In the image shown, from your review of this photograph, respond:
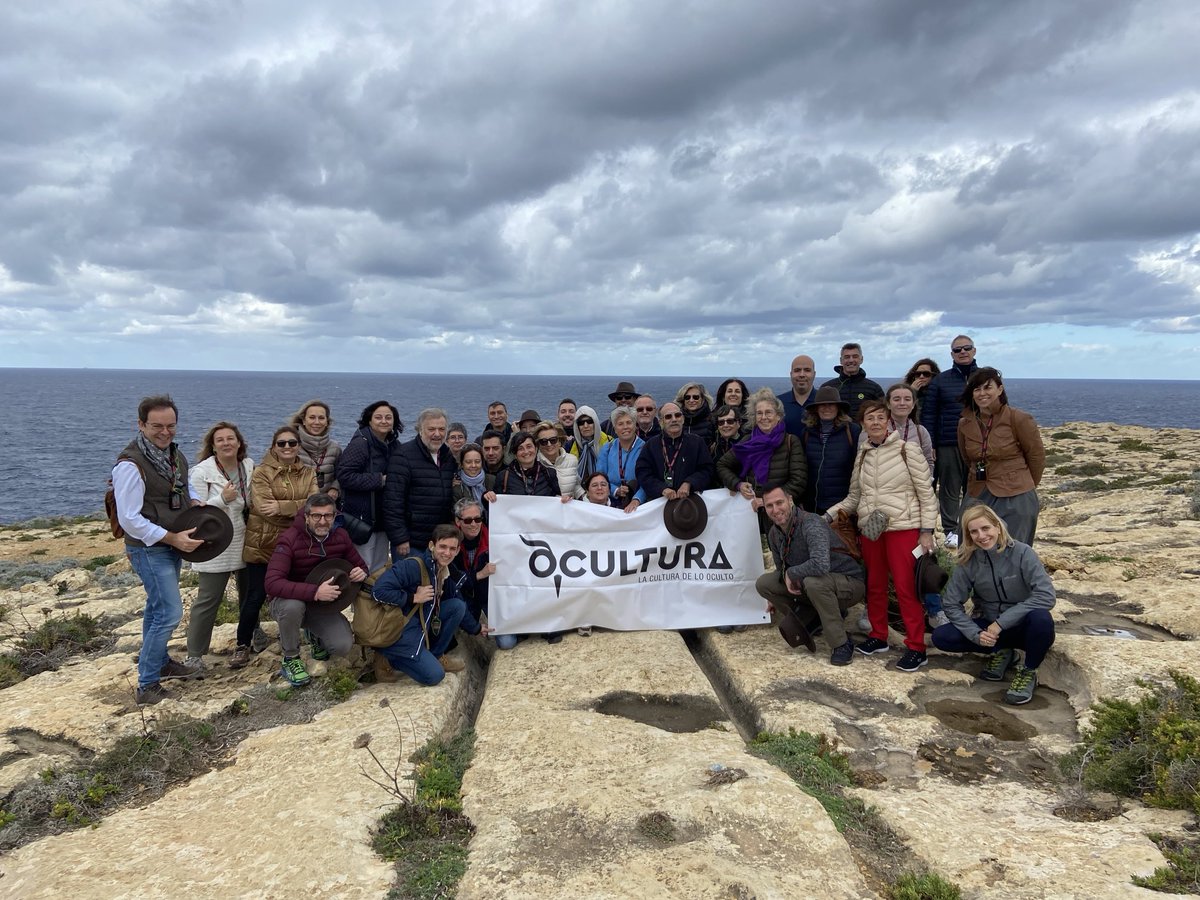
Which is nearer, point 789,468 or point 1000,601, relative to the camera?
point 1000,601

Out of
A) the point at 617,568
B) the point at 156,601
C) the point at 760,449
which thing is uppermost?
the point at 760,449

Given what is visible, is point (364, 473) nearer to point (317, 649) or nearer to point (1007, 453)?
point (317, 649)

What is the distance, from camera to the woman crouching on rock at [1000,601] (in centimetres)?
660

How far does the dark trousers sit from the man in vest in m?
7.85

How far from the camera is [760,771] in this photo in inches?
206

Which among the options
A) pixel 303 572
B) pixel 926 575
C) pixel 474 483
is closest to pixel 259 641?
pixel 303 572

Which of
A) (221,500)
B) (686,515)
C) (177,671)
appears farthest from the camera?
(686,515)

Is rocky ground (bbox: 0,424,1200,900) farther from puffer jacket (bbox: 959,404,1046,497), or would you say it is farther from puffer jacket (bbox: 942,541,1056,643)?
puffer jacket (bbox: 959,404,1046,497)

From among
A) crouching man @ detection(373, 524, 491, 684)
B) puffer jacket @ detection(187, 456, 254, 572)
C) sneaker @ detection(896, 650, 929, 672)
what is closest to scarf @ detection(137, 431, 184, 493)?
puffer jacket @ detection(187, 456, 254, 572)

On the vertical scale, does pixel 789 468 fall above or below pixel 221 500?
above

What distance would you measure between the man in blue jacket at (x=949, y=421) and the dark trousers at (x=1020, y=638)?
2.67 m

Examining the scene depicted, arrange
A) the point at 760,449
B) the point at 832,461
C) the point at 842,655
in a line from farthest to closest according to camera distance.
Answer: the point at 760,449
the point at 832,461
the point at 842,655

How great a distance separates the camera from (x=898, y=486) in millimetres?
7273

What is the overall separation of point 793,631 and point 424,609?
4249 mm
